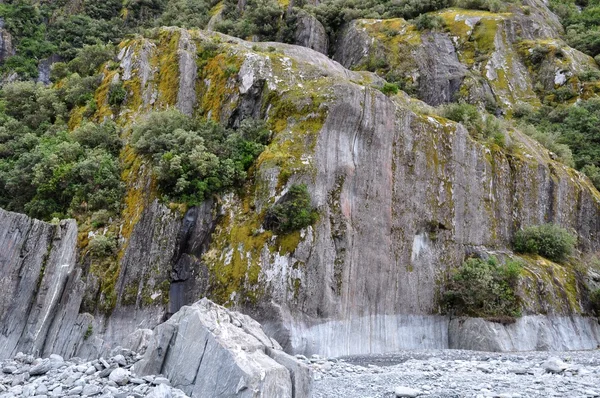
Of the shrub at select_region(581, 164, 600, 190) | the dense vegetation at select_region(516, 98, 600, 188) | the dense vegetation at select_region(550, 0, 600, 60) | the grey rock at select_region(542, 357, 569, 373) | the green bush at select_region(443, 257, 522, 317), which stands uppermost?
the dense vegetation at select_region(550, 0, 600, 60)

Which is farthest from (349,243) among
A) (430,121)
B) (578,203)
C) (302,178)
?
(578,203)

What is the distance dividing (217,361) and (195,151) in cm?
1458

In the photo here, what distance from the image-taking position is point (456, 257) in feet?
81.4

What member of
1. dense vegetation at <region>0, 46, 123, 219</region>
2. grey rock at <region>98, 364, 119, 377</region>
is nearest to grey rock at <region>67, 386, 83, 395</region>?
grey rock at <region>98, 364, 119, 377</region>

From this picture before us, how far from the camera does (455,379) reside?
1212cm

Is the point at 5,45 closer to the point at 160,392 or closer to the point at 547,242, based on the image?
the point at 547,242

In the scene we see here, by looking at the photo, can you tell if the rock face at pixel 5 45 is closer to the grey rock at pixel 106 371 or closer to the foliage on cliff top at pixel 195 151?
the foliage on cliff top at pixel 195 151

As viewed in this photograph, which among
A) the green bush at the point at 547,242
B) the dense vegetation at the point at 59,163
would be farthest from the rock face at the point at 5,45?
the green bush at the point at 547,242

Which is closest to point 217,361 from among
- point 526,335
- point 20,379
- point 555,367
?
point 20,379

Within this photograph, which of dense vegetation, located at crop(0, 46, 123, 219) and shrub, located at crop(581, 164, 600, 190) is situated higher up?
shrub, located at crop(581, 164, 600, 190)

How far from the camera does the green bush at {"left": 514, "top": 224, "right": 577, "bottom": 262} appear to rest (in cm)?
2697

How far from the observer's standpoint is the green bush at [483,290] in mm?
22656

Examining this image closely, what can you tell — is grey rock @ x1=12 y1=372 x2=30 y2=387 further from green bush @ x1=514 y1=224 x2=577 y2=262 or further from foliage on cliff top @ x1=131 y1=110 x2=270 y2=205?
green bush @ x1=514 y1=224 x2=577 y2=262

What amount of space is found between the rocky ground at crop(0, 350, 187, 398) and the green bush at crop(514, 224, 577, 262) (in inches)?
927
